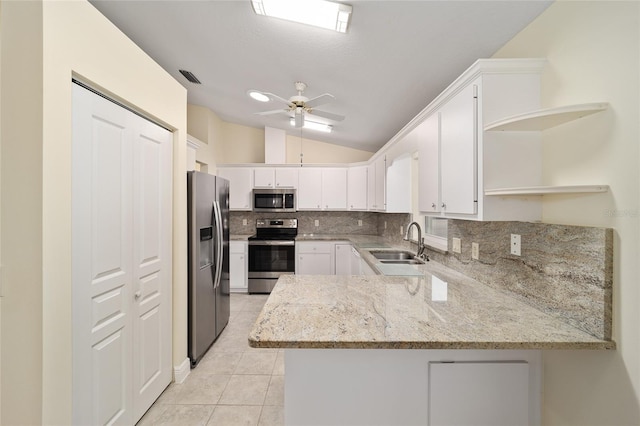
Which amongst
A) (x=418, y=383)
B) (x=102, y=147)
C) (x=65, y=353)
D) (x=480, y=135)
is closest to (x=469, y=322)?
(x=418, y=383)

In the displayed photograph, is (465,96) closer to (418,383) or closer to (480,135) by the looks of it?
(480,135)

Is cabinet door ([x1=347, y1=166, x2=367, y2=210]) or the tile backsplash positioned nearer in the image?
cabinet door ([x1=347, y1=166, x2=367, y2=210])

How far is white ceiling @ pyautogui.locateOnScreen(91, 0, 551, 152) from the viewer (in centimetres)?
145

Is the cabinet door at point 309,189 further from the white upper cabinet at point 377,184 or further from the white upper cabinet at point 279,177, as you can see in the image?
the white upper cabinet at point 377,184

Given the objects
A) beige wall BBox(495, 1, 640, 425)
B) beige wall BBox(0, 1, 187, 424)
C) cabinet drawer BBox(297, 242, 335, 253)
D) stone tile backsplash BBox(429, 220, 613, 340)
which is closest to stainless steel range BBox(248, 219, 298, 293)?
cabinet drawer BBox(297, 242, 335, 253)

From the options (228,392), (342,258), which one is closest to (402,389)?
(228,392)

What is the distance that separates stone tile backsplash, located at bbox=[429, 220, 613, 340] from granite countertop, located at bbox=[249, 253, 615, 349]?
0.05 meters

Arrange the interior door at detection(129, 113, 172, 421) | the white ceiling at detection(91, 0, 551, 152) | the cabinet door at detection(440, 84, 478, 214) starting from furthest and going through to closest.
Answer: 1. the interior door at detection(129, 113, 172, 421)
2. the white ceiling at detection(91, 0, 551, 152)
3. the cabinet door at detection(440, 84, 478, 214)

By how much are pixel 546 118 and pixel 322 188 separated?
11.7 ft

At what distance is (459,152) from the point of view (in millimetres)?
1472

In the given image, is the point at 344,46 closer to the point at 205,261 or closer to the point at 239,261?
the point at 205,261

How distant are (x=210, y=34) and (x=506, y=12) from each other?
2.09 metres

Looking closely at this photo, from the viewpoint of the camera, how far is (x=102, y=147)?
137 centimetres

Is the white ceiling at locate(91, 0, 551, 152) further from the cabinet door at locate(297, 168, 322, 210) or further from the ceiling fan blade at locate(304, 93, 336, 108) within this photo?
the cabinet door at locate(297, 168, 322, 210)
